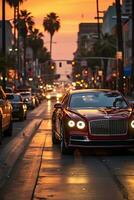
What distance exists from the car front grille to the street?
2.02 feet

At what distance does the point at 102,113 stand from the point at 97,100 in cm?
146

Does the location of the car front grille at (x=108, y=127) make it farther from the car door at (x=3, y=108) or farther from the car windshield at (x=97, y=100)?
the car door at (x=3, y=108)

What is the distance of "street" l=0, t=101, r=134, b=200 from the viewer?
34.5 feet

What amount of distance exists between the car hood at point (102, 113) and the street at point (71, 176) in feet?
3.31

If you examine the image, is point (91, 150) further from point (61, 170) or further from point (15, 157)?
point (61, 170)

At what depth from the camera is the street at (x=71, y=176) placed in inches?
414

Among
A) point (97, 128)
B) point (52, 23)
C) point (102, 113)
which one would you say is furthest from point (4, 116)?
point (52, 23)

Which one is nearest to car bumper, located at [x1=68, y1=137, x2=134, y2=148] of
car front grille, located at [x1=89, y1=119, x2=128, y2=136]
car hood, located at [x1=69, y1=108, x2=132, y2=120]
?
car front grille, located at [x1=89, y1=119, x2=128, y2=136]

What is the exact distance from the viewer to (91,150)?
17.5 metres

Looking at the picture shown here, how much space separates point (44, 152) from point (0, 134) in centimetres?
280

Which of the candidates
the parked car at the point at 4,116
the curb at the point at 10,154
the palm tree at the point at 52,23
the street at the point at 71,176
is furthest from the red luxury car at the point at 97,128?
the palm tree at the point at 52,23

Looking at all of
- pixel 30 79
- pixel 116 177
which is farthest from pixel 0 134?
pixel 30 79

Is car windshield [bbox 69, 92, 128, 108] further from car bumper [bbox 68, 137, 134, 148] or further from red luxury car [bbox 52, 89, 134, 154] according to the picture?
car bumper [bbox 68, 137, 134, 148]

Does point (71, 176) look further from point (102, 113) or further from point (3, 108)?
point (3, 108)
